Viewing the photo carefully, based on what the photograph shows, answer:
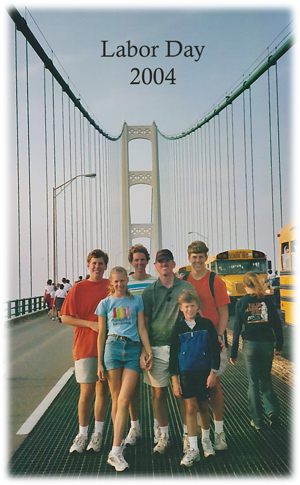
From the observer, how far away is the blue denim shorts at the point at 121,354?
3.73 metres

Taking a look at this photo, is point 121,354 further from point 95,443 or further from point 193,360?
point 95,443

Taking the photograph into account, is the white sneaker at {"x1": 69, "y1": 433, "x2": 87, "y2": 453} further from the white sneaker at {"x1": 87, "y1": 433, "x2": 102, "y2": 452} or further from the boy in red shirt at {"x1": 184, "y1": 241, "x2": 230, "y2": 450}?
the boy in red shirt at {"x1": 184, "y1": 241, "x2": 230, "y2": 450}

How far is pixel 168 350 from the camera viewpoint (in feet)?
12.5

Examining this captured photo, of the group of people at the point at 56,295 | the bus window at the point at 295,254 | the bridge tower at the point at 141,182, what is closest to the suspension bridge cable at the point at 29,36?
the group of people at the point at 56,295

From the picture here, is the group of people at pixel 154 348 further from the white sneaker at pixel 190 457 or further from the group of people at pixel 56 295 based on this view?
the group of people at pixel 56 295

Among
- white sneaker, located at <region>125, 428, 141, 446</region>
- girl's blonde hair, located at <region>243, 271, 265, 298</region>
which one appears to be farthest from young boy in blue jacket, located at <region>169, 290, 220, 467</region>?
girl's blonde hair, located at <region>243, 271, 265, 298</region>

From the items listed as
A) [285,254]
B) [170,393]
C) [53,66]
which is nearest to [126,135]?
[53,66]

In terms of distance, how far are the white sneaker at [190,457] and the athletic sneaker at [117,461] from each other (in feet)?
1.33

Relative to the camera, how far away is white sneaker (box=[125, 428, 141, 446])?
3.98 meters

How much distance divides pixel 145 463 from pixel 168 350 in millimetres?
819

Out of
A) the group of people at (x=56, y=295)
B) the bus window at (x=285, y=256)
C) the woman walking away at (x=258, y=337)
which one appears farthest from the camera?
the group of people at (x=56, y=295)

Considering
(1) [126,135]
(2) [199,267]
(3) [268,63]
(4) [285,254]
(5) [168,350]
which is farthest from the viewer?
(1) [126,135]

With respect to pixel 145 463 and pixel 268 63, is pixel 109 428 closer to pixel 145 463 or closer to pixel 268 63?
pixel 145 463

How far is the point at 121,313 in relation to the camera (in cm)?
379
